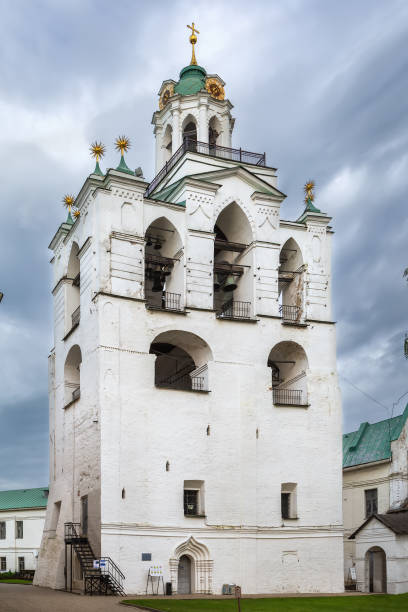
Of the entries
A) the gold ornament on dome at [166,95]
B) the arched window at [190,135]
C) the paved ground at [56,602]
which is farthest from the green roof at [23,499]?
the paved ground at [56,602]

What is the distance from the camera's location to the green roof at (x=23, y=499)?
73.2 m

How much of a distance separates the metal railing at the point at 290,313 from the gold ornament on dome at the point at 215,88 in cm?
1289

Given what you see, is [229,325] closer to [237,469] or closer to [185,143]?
[237,469]

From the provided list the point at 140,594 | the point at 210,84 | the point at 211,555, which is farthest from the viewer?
the point at 210,84

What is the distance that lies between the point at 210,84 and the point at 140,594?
1096 inches

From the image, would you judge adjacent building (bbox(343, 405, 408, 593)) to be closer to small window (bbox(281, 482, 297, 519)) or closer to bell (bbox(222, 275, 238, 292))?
small window (bbox(281, 482, 297, 519))

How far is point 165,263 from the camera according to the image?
38.4 m

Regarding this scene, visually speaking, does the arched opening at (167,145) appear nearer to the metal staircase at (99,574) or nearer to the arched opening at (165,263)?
the arched opening at (165,263)

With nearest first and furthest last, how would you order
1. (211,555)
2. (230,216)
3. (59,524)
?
1. (211,555)
2. (59,524)
3. (230,216)

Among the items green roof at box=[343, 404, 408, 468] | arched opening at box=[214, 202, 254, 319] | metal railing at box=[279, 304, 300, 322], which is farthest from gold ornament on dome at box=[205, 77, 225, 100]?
green roof at box=[343, 404, 408, 468]

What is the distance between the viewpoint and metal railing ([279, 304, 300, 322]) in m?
40.6

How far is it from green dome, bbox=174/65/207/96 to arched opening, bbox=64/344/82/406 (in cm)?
1608

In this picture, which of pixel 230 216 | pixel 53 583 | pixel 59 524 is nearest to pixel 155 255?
pixel 230 216

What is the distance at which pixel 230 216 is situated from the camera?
41.0m
